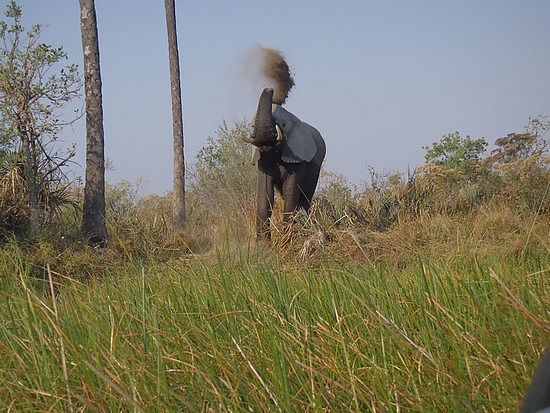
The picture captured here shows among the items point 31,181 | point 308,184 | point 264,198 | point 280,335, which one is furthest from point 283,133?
point 280,335

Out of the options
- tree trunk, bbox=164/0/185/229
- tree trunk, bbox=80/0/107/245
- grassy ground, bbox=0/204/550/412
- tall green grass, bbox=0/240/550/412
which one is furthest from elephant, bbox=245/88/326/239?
tree trunk, bbox=164/0/185/229

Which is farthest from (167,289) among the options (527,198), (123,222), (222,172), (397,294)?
(222,172)

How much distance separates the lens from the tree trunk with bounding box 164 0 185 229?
14.1 metres

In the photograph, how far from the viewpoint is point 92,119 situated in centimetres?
970

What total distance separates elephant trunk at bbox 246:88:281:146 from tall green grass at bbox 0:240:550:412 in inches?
210

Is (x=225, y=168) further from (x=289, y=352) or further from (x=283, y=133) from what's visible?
(x=289, y=352)

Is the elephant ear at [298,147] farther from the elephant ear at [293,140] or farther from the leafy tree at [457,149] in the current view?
the leafy tree at [457,149]

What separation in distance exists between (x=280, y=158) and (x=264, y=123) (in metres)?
0.69

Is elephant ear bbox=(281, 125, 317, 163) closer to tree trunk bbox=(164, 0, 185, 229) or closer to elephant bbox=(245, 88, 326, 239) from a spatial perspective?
elephant bbox=(245, 88, 326, 239)

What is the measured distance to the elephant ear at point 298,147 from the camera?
848 cm

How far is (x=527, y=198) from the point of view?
11164 millimetres

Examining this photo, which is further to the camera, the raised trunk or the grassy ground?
the raised trunk

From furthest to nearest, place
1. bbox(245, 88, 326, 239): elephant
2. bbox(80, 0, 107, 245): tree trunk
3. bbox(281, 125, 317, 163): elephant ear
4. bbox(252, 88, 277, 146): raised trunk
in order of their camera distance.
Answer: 1. bbox(80, 0, 107, 245): tree trunk
2. bbox(281, 125, 317, 163): elephant ear
3. bbox(245, 88, 326, 239): elephant
4. bbox(252, 88, 277, 146): raised trunk

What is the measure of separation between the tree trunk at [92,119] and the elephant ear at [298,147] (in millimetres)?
3178
